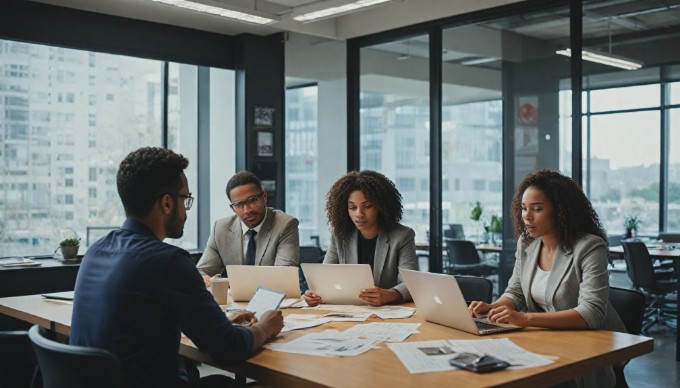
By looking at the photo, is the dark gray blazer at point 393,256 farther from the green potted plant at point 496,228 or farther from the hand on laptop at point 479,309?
the green potted plant at point 496,228

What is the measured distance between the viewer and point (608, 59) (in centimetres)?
583

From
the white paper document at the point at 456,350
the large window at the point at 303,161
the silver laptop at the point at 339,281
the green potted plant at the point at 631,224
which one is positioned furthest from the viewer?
the large window at the point at 303,161

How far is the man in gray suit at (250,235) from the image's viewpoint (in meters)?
4.07

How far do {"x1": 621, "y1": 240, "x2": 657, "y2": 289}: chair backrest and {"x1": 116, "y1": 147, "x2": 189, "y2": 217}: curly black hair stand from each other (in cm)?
533

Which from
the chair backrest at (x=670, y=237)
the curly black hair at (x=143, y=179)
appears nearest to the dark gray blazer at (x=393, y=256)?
the curly black hair at (x=143, y=179)

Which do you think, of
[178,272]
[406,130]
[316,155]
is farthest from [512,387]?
[316,155]

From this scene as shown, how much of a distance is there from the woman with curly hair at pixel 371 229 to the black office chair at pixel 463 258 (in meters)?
2.86

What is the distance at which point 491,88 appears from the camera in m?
6.24

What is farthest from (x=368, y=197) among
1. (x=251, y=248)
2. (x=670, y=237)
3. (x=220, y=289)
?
(x=670, y=237)

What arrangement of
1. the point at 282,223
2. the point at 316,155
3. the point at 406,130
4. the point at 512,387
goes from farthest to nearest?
the point at 316,155, the point at 406,130, the point at 282,223, the point at 512,387

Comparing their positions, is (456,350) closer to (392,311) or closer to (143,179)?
(392,311)

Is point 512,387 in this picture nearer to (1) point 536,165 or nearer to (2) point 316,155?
(1) point 536,165

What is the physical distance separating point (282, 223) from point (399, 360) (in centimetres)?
207

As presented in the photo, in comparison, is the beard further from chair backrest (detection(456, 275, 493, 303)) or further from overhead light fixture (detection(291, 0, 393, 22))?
overhead light fixture (detection(291, 0, 393, 22))
